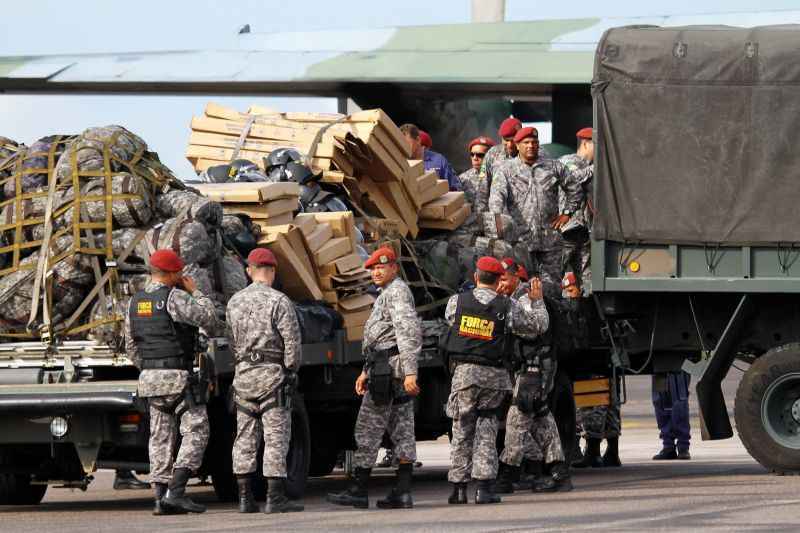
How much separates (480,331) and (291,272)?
1.56 meters

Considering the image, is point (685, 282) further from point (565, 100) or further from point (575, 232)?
point (565, 100)

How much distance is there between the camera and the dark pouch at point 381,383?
481 inches

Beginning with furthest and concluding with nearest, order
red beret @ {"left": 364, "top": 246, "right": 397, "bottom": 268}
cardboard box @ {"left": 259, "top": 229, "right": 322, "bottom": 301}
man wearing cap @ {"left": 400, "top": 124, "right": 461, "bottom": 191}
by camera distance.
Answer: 1. man wearing cap @ {"left": 400, "top": 124, "right": 461, "bottom": 191}
2. cardboard box @ {"left": 259, "top": 229, "right": 322, "bottom": 301}
3. red beret @ {"left": 364, "top": 246, "right": 397, "bottom": 268}

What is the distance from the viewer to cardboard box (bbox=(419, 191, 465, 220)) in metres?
15.5

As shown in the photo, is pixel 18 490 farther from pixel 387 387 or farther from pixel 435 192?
pixel 435 192

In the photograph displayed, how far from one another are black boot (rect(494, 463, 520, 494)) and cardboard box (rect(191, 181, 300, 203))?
2678mm

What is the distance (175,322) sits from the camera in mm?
11672

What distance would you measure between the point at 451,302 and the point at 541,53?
17176 mm

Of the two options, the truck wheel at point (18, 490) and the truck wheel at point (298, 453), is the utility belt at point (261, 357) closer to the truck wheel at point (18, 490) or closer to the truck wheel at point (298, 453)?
the truck wheel at point (298, 453)

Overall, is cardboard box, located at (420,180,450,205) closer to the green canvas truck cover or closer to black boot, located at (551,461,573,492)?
the green canvas truck cover

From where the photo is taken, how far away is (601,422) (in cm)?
1697

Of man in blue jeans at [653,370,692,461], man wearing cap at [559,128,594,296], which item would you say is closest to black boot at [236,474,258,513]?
man wearing cap at [559,128,594,296]

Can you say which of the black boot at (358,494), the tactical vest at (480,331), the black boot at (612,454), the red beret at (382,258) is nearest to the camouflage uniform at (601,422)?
the black boot at (612,454)

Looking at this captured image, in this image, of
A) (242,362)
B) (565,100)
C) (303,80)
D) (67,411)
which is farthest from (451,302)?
(303,80)
